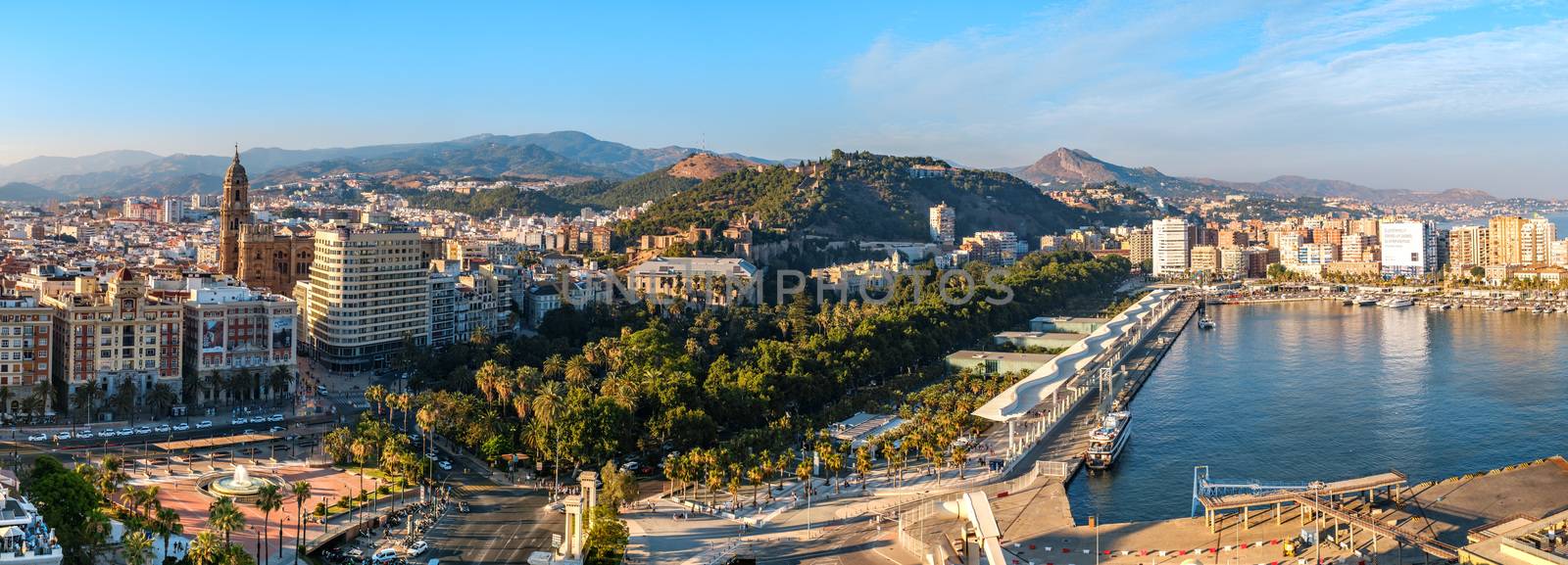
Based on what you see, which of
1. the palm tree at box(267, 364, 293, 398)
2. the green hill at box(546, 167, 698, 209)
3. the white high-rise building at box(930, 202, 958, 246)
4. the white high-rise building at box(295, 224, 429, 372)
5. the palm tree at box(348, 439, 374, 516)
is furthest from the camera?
the green hill at box(546, 167, 698, 209)

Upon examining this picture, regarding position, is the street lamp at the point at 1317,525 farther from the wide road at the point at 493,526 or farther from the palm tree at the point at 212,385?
the palm tree at the point at 212,385

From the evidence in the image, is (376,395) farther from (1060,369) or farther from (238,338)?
(1060,369)

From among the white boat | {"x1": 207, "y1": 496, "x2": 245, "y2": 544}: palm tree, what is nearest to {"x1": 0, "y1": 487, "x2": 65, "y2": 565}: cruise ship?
{"x1": 207, "y1": 496, "x2": 245, "y2": 544}: palm tree

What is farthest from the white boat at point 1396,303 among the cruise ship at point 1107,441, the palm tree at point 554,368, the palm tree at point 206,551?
the palm tree at point 206,551

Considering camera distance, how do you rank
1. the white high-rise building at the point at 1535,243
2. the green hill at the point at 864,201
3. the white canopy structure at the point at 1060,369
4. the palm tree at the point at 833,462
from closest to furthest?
the palm tree at the point at 833,462 < the white canopy structure at the point at 1060,369 < the green hill at the point at 864,201 < the white high-rise building at the point at 1535,243

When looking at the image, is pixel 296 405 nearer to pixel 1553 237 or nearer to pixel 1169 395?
pixel 1169 395

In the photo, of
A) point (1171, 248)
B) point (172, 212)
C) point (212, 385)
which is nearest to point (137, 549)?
point (212, 385)

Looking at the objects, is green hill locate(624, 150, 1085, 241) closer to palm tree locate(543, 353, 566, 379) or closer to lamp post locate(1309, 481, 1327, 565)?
palm tree locate(543, 353, 566, 379)
